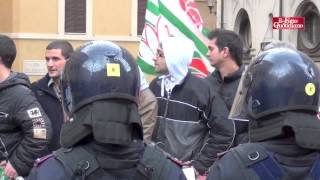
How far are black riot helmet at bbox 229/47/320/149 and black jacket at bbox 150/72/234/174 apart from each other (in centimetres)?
220

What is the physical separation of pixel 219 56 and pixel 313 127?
2915mm

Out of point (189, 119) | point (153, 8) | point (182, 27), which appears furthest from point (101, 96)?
point (153, 8)

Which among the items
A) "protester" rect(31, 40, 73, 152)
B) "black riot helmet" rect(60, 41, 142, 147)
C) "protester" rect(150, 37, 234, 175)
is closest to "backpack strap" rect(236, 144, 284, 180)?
"black riot helmet" rect(60, 41, 142, 147)

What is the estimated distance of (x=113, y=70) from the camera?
2.52m

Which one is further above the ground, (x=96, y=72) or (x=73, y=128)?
(x=96, y=72)

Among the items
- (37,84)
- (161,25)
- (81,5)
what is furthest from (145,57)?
(81,5)

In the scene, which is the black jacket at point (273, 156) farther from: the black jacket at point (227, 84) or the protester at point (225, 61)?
the protester at point (225, 61)

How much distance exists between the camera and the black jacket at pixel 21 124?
4672mm

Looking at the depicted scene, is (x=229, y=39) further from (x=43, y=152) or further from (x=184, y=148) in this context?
(x=43, y=152)

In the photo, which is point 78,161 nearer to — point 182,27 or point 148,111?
point 148,111

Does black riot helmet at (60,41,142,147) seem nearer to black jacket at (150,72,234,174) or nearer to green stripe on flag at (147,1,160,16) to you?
black jacket at (150,72,234,174)

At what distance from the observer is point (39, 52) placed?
29.0m

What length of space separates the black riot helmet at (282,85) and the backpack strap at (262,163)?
160 millimetres

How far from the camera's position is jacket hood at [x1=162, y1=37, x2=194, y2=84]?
501cm
